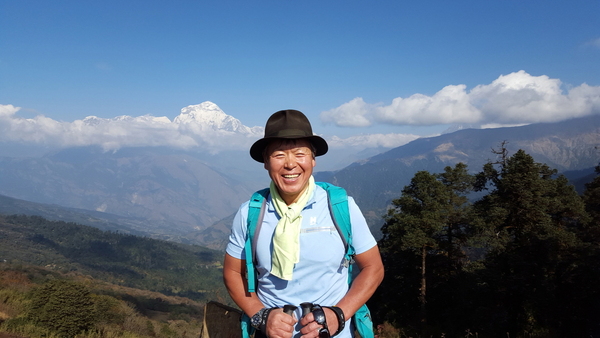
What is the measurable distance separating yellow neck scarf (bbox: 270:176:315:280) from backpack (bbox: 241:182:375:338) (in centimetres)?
18

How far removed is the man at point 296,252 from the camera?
2430 mm

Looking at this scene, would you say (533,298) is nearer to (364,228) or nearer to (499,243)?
(499,243)

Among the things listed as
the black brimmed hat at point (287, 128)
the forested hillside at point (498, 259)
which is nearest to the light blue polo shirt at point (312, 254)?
the black brimmed hat at point (287, 128)

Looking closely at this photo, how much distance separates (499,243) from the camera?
720 inches

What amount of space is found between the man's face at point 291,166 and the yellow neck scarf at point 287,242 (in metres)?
0.13

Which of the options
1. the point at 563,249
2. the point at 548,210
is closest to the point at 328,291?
the point at 563,249

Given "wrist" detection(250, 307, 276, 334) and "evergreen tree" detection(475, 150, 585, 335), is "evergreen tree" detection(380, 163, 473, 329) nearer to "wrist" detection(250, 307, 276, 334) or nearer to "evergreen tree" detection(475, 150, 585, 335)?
"evergreen tree" detection(475, 150, 585, 335)

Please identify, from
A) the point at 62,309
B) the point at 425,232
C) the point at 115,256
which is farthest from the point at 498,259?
the point at 115,256

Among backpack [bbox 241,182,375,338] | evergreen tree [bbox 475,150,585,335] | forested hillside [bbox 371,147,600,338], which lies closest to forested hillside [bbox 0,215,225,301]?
forested hillside [bbox 371,147,600,338]

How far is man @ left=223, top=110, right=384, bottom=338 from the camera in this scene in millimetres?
2430

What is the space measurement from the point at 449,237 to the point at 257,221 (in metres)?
22.6

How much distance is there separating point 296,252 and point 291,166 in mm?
638

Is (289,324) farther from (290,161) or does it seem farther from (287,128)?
(287,128)

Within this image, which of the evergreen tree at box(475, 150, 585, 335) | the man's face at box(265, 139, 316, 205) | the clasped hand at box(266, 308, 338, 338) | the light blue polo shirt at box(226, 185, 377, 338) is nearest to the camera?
the clasped hand at box(266, 308, 338, 338)
